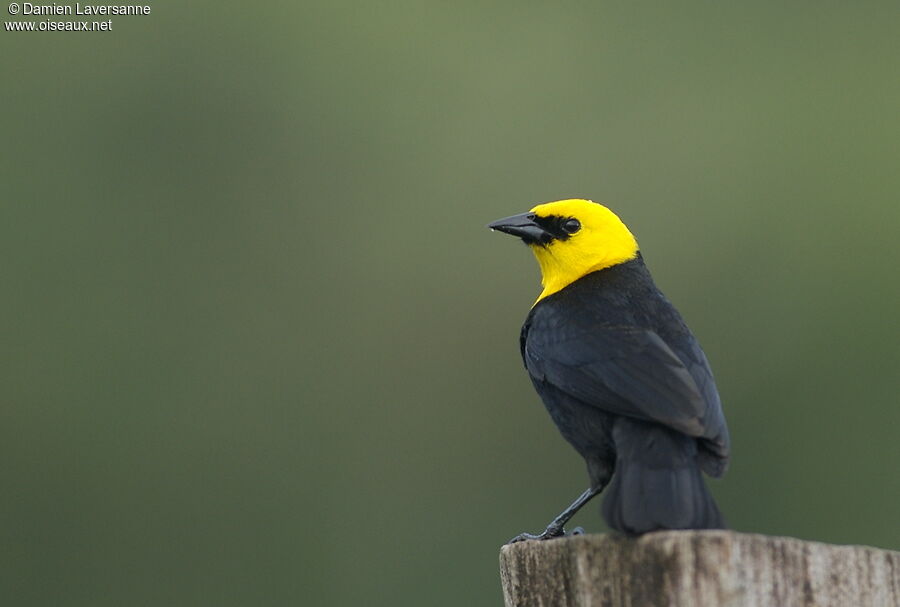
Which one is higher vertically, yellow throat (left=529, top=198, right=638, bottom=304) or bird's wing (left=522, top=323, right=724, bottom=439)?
yellow throat (left=529, top=198, right=638, bottom=304)

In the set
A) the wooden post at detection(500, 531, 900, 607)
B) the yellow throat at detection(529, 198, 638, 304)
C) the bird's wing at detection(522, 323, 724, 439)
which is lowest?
the wooden post at detection(500, 531, 900, 607)

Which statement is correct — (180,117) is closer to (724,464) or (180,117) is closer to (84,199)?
(84,199)

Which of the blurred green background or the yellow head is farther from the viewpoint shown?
the blurred green background

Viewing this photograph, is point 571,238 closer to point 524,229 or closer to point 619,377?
point 524,229

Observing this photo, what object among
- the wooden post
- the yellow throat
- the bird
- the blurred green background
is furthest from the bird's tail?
the blurred green background

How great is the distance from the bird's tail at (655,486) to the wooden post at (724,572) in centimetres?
15

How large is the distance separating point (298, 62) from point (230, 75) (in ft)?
2.17

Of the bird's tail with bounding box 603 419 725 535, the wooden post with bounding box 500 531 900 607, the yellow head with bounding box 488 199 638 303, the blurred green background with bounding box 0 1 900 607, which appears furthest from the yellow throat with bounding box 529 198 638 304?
the blurred green background with bounding box 0 1 900 607

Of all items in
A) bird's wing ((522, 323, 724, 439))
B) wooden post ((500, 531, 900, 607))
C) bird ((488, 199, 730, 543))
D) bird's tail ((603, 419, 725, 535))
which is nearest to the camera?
wooden post ((500, 531, 900, 607))

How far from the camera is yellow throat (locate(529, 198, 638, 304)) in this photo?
5.86 meters

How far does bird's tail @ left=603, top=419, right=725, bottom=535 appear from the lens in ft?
11.5

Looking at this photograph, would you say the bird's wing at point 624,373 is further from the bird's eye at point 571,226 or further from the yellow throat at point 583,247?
the bird's eye at point 571,226

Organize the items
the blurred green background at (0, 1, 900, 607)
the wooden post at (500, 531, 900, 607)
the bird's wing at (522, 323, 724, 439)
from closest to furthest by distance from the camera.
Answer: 1. the wooden post at (500, 531, 900, 607)
2. the bird's wing at (522, 323, 724, 439)
3. the blurred green background at (0, 1, 900, 607)

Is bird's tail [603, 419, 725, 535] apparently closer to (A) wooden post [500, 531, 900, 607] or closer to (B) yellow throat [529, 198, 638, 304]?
(A) wooden post [500, 531, 900, 607]
